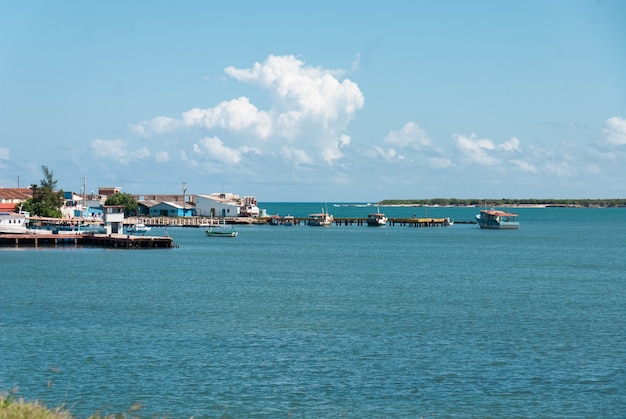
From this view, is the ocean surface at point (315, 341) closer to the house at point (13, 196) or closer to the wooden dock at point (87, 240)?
the wooden dock at point (87, 240)

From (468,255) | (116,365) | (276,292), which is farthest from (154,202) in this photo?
(116,365)

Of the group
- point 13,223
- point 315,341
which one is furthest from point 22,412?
point 13,223

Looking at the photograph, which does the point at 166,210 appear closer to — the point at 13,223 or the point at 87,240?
the point at 13,223

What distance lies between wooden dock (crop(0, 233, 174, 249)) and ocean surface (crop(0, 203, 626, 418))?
28.6 m

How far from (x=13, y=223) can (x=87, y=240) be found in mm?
15223

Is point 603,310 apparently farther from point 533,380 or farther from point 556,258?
point 556,258

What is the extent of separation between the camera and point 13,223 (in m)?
121

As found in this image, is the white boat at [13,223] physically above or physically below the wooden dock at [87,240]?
above

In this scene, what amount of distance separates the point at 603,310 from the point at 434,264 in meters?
36.0

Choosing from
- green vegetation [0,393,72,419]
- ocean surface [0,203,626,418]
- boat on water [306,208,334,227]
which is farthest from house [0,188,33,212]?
green vegetation [0,393,72,419]

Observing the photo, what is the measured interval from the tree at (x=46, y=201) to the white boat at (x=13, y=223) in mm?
23134

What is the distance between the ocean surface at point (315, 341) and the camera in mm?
30438

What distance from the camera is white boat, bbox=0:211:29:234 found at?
118 meters

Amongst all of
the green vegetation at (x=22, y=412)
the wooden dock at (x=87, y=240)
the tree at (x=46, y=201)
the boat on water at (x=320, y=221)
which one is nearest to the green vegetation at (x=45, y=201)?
the tree at (x=46, y=201)
